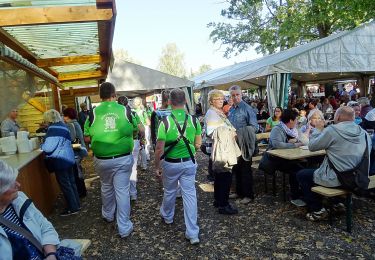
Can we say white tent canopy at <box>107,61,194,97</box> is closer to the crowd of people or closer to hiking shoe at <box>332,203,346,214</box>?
the crowd of people

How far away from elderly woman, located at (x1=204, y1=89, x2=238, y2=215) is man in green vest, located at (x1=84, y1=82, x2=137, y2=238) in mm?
1081

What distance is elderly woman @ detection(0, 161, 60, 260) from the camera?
1.78 metres

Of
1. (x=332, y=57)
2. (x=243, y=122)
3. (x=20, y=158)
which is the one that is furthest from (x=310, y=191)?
(x=332, y=57)

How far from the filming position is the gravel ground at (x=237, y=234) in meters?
3.40

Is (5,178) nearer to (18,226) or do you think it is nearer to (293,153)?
(18,226)

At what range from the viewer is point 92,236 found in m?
4.04

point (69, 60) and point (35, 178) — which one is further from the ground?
point (69, 60)

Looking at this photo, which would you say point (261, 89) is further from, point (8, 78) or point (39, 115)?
point (8, 78)

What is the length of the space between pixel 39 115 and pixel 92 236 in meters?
5.57

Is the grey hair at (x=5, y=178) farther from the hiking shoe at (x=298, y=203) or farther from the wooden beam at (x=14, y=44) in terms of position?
the wooden beam at (x=14, y=44)

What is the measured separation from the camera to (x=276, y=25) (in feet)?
74.8

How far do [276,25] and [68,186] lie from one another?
69.9ft

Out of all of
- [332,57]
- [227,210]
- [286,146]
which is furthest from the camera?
[332,57]

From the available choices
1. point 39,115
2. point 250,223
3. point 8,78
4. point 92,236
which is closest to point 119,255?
point 92,236
